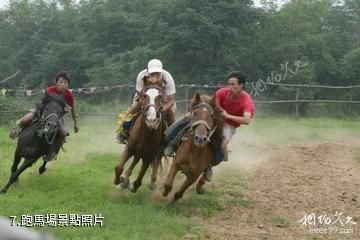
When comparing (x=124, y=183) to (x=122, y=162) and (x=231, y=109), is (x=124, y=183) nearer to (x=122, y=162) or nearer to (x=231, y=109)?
(x=122, y=162)

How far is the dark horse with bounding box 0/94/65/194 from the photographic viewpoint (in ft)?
24.4

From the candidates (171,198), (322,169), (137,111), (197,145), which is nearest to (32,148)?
(137,111)

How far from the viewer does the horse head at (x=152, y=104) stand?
21.0 ft

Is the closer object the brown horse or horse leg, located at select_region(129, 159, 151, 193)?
the brown horse

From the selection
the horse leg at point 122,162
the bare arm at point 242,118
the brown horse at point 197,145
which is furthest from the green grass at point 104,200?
the bare arm at point 242,118

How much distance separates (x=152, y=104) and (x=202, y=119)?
0.67 metres

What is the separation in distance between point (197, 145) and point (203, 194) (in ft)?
6.49

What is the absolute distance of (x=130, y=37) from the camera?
31.0 meters

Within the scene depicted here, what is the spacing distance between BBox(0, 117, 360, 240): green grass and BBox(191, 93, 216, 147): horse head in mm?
1084

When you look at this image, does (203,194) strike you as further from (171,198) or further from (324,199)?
(324,199)

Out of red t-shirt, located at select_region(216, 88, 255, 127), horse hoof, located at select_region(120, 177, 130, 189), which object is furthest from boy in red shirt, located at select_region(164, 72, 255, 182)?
horse hoof, located at select_region(120, 177, 130, 189)

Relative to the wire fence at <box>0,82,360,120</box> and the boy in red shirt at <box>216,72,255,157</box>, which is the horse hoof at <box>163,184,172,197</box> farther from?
the wire fence at <box>0,82,360,120</box>

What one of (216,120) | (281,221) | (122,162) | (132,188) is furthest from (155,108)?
(281,221)

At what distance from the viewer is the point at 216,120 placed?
22.2ft
